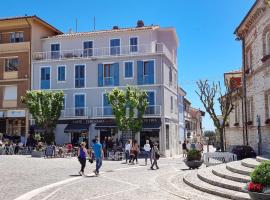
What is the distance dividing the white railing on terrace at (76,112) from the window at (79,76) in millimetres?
2330

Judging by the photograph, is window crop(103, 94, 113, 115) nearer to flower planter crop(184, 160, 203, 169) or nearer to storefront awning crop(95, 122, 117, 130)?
storefront awning crop(95, 122, 117, 130)

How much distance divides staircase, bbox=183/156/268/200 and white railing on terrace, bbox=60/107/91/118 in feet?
80.1

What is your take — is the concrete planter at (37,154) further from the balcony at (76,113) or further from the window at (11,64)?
the window at (11,64)

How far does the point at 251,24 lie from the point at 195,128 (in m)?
61.0

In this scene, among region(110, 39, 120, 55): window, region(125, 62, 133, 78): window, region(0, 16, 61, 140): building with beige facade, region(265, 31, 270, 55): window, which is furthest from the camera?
region(0, 16, 61, 140): building with beige facade

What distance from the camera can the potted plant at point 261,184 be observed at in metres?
9.22

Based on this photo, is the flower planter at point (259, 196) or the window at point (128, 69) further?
the window at point (128, 69)

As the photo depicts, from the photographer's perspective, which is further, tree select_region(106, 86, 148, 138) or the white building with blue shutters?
the white building with blue shutters

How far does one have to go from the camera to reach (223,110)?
1095 inches

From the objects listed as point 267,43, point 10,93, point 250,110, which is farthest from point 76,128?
point 267,43

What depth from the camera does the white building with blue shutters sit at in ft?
125

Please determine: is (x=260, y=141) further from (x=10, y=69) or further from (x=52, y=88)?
(x=10, y=69)

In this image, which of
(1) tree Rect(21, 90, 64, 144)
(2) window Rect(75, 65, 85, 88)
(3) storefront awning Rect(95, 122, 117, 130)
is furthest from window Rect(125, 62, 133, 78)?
(1) tree Rect(21, 90, 64, 144)

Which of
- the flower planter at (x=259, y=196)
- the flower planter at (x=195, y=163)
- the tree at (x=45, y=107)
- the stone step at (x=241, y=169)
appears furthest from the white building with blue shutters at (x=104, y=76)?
the flower planter at (x=259, y=196)
